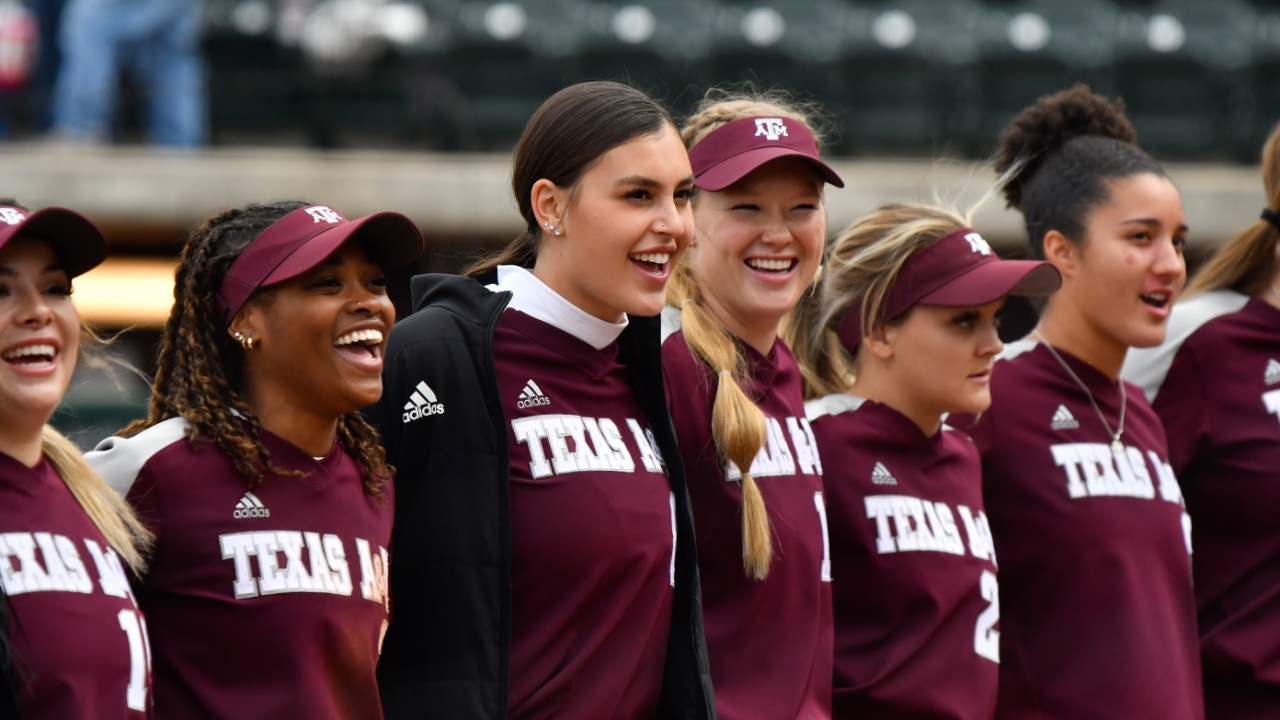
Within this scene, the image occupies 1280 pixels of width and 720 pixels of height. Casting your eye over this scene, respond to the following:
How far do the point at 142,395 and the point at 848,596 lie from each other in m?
6.19

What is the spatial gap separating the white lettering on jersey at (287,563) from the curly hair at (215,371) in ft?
0.35

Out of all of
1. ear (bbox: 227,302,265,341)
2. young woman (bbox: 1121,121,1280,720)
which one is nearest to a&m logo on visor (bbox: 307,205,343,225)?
ear (bbox: 227,302,265,341)

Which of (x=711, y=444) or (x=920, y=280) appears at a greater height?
(x=920, y=280)

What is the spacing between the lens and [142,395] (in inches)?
350

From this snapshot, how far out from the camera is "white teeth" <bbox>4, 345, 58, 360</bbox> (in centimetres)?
260

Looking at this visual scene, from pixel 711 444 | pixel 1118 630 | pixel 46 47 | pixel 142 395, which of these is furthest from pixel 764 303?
pixel 46 47

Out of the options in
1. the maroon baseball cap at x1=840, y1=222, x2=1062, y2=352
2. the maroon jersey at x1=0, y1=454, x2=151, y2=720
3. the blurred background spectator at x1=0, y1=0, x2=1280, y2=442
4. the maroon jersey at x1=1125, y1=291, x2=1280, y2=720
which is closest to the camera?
the maroon jersey at x1=0, y1=454, x2=151, y2=720

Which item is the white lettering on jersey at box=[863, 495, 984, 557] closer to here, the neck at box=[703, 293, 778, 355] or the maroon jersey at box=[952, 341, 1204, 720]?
the maroon jersey at box=[952, 341, 1204, 720]

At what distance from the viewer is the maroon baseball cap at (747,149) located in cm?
340

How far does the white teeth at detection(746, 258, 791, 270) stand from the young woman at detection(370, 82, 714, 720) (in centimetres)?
36

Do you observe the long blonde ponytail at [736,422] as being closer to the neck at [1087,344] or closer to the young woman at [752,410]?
the young woman at [752,410]

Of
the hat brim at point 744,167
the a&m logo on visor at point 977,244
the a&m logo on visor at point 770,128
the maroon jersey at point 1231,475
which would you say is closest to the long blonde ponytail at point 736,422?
the hat brim at point 744,167

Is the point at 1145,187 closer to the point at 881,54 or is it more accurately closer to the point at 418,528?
the point at 418,528

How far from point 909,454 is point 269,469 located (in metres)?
1.58
